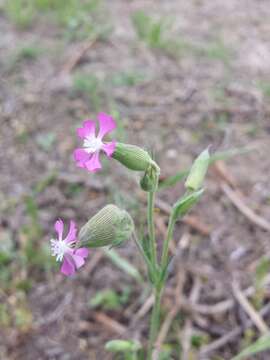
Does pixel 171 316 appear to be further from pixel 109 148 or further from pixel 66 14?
pixel 66 14

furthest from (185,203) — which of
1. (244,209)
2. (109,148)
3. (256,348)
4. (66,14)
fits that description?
(66,14)

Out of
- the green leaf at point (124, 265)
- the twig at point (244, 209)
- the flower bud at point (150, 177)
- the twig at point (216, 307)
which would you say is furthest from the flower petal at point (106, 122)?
the twig at point (244, 209)

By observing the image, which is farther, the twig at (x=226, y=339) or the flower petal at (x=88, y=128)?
the twig at (x=226, y=339)

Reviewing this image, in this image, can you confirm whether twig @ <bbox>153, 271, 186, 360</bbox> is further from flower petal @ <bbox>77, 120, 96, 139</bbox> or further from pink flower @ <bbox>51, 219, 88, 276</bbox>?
flower petal @ <bbox>77, 120, 96, 139</bbox>

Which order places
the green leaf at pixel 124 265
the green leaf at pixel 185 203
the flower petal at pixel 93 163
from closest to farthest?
the flower petal at pixel 93 163
the green leaf at pixel 185 203
the green leaf at pixel 124 265

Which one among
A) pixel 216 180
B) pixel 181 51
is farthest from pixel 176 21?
pixel 216 180

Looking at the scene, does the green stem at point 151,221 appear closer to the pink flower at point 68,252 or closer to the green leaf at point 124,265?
the pink flower at point 68,252

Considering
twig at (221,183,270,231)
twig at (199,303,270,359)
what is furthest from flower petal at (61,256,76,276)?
twig at (221,183,270,231)
